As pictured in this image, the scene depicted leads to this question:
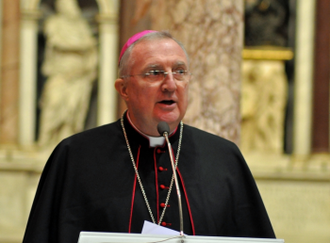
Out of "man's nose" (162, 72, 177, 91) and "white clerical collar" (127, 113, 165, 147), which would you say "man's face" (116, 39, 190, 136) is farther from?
"white clerical collar" (127, 113, 165, 147)

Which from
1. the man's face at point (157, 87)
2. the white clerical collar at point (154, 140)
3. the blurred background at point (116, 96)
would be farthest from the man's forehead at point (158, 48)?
the blurred background at point (116, 96)

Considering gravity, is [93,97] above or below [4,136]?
above

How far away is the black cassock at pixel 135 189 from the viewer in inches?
83.1

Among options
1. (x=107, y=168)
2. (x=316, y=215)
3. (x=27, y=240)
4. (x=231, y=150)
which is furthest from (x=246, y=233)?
(x=316, y=215)

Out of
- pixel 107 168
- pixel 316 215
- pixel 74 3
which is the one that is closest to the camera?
pixel 107 168

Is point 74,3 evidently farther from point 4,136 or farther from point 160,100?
point 160,100

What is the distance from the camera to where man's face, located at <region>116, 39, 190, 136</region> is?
6.78 ft

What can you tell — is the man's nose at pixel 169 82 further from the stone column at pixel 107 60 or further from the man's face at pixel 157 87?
the stone column at pixel 107 60

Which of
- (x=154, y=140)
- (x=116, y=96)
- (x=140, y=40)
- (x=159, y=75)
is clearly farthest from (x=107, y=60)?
(x=159, y=75)

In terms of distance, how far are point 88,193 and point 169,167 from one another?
1.09 ft

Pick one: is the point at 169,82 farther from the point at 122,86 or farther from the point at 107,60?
the point at 107,60

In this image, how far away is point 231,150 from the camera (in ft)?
7.75

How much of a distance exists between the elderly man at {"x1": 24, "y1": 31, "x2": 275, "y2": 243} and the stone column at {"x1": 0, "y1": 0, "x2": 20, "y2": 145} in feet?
21.0

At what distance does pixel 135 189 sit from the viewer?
218cm
